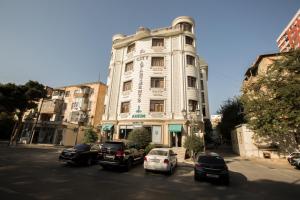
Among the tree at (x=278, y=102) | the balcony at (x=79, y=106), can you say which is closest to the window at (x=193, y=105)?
the tree at (x=278, y=102)

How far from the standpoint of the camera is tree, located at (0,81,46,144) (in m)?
28.2

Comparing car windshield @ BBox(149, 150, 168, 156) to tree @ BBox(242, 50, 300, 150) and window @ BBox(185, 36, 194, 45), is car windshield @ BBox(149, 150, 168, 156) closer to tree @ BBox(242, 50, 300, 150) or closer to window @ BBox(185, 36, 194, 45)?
tree @ BBox(242, 50, 300, 150)

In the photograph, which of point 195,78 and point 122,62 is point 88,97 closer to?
point 122,62

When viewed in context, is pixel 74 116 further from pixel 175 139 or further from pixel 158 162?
pixel 158 162

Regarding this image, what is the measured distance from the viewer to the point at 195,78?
27781 millimetres

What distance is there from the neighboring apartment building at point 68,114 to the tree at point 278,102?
29439 mm

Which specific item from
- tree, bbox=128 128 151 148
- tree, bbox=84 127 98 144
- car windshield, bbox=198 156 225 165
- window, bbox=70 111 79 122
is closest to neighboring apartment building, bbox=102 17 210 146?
tree, bbox=84 127 98 144

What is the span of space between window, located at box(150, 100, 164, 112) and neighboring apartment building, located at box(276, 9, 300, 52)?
142ft

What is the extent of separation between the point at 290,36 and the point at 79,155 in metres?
66.1

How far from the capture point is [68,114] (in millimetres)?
40875

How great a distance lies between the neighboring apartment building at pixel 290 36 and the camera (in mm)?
47106

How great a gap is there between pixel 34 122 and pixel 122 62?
23646 mm

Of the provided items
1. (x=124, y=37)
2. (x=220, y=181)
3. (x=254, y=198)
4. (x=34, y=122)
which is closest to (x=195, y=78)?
(x=124, y=37)

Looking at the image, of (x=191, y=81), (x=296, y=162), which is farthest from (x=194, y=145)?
(x=191, y=81)
